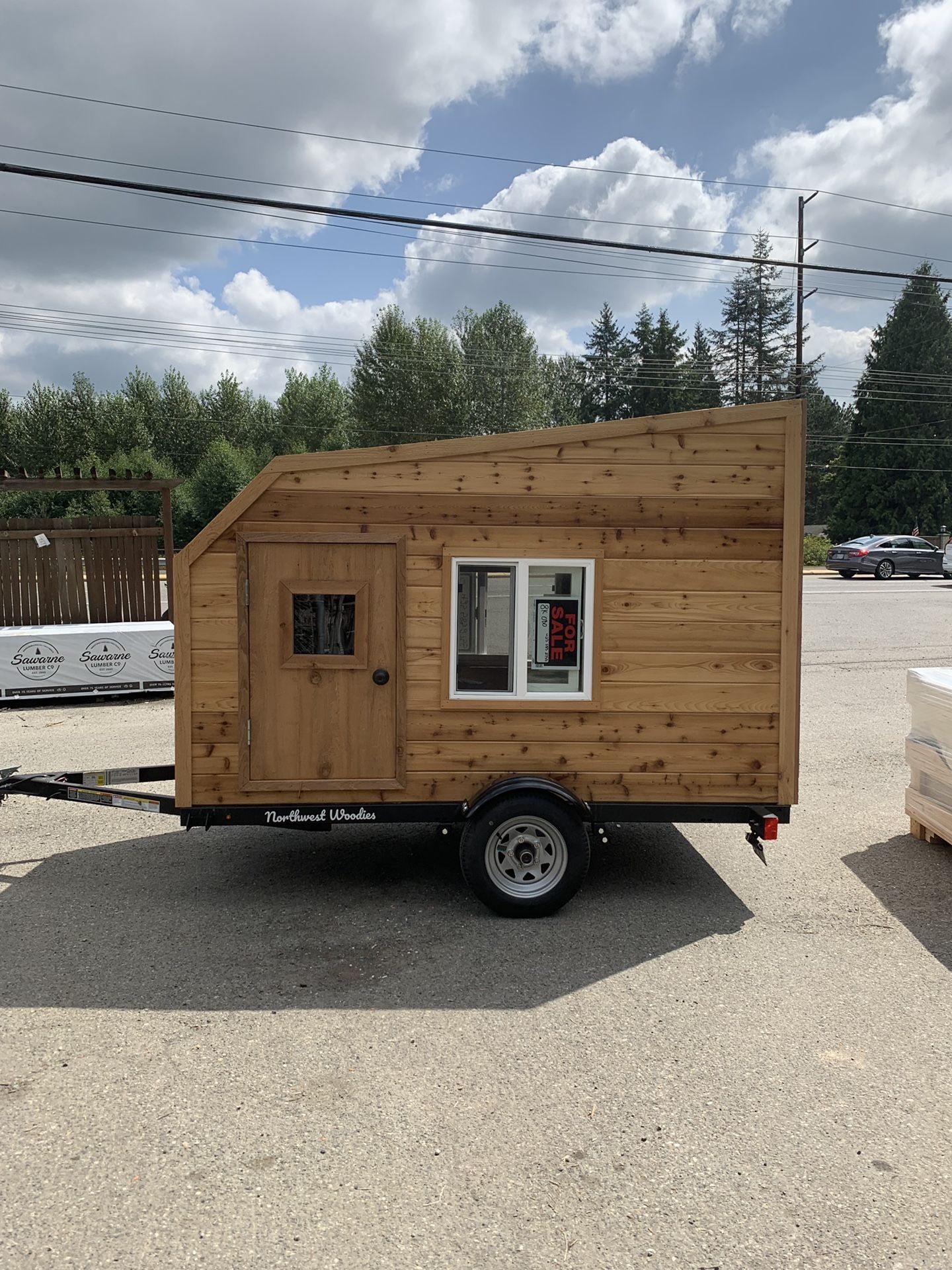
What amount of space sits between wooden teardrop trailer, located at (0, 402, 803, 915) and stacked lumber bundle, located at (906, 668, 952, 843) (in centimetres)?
149

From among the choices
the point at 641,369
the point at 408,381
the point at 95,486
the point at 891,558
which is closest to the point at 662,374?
the point at 641,369

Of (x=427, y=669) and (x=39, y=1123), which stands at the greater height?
(x=427, y=669)

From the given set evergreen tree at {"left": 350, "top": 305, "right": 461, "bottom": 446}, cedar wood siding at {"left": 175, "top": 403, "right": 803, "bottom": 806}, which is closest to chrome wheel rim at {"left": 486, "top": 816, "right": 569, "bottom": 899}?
cedar wood siding at {"left": 175, "top": 403, "right": 803, "bottom": 806}

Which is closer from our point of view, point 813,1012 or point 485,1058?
point 485,1058

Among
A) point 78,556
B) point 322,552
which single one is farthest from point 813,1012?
point 78,556

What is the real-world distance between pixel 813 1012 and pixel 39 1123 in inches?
135

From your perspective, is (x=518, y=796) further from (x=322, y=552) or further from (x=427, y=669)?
(x=322, y=552)

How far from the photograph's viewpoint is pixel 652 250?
38.4 ft

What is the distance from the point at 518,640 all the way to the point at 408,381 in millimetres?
44905

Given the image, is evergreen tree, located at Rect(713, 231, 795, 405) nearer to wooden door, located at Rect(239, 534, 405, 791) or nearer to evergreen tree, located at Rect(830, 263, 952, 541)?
evergreen tree, located at Rect(830, 263, 952, 541)

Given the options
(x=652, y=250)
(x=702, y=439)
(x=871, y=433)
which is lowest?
(x=702, y=439)

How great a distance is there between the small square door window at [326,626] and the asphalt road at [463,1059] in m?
1.61

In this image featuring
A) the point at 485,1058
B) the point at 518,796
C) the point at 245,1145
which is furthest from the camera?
the point at 518,796

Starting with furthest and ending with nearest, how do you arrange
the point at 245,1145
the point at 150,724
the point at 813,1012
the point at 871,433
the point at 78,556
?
the point at 871,433 < the point at 78,556 < the point at 150,724 < the point at 813,1012 < the point at 245,1145
